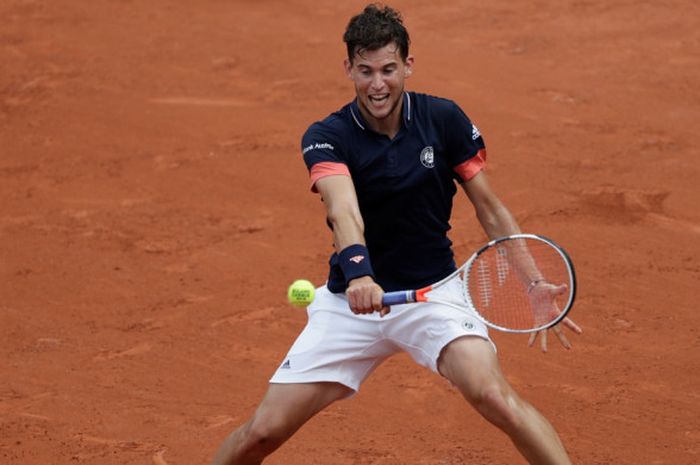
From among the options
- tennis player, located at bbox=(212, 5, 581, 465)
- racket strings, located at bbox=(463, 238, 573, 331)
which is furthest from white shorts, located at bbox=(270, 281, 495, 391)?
racket strings, located at bbox=(463, 238, 573, 331)

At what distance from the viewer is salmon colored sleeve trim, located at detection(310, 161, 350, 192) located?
577cm

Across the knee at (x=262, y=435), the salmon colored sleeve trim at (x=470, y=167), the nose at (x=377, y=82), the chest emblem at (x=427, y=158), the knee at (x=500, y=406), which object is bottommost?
the knee at (x=262, y=435)

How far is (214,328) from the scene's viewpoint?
8.87 meters

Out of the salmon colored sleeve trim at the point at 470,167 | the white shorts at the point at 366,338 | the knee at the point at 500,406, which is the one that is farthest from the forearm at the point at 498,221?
the knee at the point at 500,406

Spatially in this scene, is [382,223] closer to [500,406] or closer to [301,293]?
[301,293]

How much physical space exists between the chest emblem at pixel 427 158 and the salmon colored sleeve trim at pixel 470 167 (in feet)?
0.54

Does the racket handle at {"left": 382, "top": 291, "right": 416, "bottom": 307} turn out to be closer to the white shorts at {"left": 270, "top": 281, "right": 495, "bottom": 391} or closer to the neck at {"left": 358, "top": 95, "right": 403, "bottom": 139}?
the white shorts at {"left": 270, "top": 281, "right": 495, "bottom": 391}

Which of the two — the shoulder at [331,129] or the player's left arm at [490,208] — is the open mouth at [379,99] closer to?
the shoulder at [331,129]

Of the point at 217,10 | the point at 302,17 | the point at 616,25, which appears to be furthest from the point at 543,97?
the point at 217,10

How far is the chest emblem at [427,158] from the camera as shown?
5895 mm

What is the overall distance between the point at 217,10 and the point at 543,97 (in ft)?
16.3

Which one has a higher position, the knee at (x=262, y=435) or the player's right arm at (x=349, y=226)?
the player's right arm at (x=349, y=226)

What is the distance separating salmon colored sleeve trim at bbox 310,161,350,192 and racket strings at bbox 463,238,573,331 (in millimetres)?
763

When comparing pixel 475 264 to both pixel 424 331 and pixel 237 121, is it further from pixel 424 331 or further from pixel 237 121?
pixel 237 121
